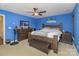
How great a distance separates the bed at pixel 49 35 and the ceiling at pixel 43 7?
22 cm

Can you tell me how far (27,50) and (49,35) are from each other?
46 centimetres

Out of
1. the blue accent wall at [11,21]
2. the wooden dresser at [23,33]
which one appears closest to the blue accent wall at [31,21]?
the blue accent wall at [11,21]

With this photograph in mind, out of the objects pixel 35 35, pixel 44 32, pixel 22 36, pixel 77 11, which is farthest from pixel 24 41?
pixel 77 11

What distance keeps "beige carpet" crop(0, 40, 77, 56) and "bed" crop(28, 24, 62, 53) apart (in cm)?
10

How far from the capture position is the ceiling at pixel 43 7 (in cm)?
175

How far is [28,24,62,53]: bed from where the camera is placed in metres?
1.79

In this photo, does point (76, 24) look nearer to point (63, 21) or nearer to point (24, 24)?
point (63, 21)

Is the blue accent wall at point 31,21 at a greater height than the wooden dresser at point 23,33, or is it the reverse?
the blue accent wall at point 31,21

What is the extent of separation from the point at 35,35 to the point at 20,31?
11.0 inches

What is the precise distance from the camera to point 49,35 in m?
1.80

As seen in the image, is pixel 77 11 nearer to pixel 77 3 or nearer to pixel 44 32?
pixel 77 3

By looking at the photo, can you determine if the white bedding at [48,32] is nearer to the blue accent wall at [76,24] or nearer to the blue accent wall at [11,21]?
the blue accent wall at [11,21]

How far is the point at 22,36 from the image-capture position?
189cm

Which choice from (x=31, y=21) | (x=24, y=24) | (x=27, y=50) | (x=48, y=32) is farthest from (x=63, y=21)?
(x=27, y=50)
